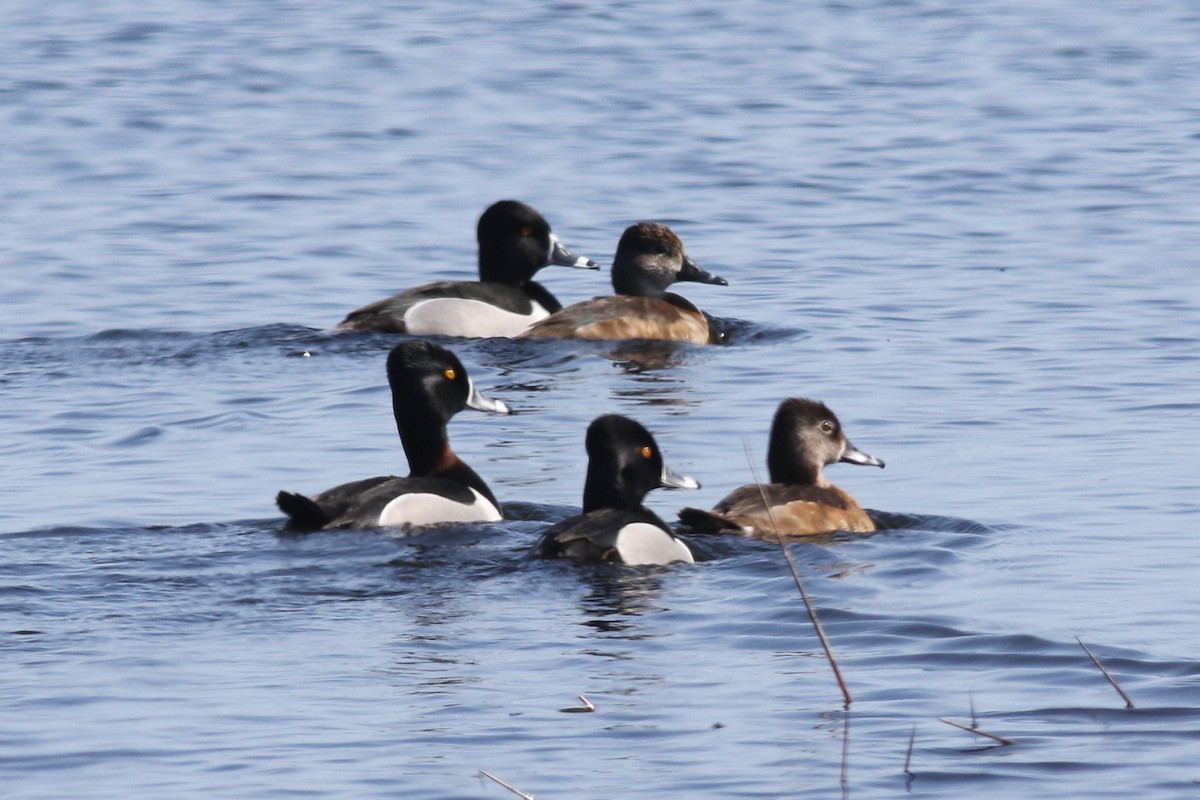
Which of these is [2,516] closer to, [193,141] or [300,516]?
[300,516]

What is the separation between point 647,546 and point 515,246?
734 centimetres

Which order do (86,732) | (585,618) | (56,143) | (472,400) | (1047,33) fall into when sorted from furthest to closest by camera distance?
(1047,33) < (56,143) < (472,400) < (585,618) < (86,732)

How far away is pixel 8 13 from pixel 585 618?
27.8 metres

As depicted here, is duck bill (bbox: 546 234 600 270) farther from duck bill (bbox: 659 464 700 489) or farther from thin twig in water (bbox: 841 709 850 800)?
thin twig in water (bbox: 841 709 850 800)

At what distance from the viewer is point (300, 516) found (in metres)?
9.87

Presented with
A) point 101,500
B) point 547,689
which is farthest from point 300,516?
point 547,689

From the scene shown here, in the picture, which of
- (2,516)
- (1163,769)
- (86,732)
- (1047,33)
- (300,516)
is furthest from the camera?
(1047,33)

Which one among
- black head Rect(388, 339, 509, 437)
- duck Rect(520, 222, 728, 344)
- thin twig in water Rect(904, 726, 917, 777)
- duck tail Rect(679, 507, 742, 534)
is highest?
black head Rect(388, 339, 509, 437)

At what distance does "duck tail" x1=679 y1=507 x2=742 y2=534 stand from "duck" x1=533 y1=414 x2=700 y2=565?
99 millimetres

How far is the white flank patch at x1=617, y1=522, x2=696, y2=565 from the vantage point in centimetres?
943

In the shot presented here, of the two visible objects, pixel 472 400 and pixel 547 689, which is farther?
pixel 472 400

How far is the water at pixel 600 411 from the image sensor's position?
23.8 ft

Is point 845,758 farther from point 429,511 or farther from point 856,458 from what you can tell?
point 856,458

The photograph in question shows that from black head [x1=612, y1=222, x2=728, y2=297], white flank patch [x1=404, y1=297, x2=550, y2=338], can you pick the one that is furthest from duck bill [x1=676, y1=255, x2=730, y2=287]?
white flank patch [x1=404, y1=297, x2=550, y2=338]
